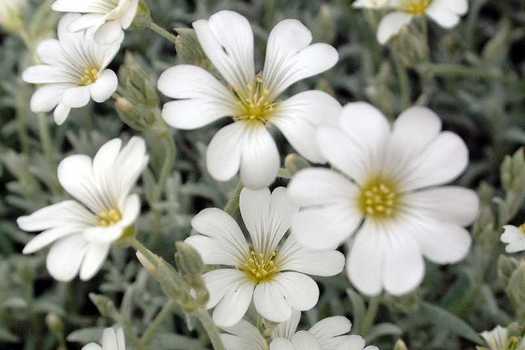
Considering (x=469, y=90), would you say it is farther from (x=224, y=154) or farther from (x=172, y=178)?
(x=224, y=154)

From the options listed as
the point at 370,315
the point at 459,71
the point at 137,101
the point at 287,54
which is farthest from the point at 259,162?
the point at 459,71

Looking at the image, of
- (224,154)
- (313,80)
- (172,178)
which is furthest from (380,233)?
(313,80)

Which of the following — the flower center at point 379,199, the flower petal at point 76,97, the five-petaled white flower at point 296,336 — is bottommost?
the five-petaled white flower at point 296,336

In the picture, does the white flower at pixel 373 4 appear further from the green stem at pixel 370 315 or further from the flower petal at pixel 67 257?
the flower petal at pixel 67 257

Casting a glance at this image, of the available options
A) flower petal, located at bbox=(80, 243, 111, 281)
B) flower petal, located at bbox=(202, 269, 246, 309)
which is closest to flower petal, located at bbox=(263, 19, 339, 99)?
flower petal, located at bbox=(202, 269, 246, 309)

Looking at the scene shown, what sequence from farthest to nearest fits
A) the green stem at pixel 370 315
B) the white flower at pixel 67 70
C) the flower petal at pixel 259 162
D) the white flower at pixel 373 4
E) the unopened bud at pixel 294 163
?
the white flower at pixel 373 4 → the green stem at pixel 370 315 → the white flower at pixel 67 70 → the unopened bud at pixel 294 163 → the flower petal at pixel 259 162

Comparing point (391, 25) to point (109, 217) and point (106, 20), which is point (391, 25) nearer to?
point (106, 20)

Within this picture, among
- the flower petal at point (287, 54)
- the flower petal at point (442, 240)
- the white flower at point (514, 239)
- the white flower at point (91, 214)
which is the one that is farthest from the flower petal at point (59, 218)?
the white flower at point (514, 239)
